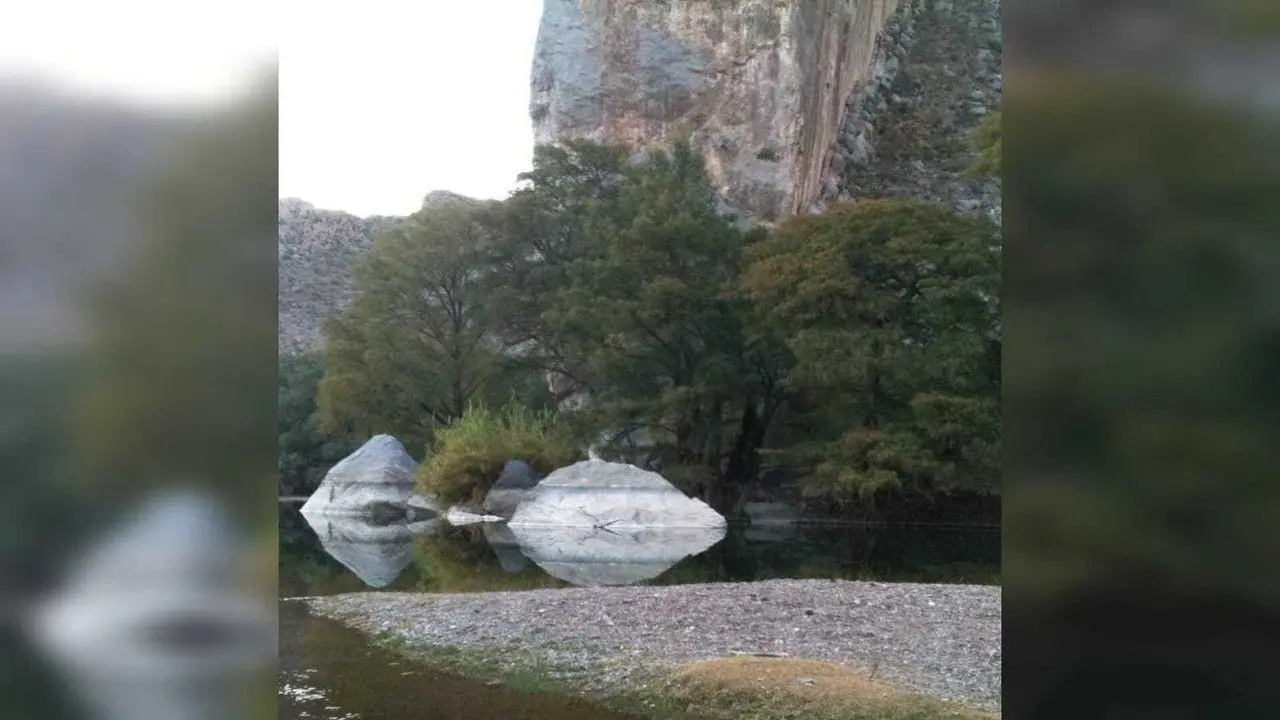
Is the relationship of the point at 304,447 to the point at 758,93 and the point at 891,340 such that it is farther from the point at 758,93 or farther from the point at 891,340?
the point at 891,340

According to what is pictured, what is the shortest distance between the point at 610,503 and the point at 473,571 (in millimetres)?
3437

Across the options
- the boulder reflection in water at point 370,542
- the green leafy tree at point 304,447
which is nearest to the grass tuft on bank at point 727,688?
the boulder reflection in water at point 370,542

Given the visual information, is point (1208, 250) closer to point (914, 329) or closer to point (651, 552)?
point (651, 552)

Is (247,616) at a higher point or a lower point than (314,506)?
higher

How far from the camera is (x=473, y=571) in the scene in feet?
32.8

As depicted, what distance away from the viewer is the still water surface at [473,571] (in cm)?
527

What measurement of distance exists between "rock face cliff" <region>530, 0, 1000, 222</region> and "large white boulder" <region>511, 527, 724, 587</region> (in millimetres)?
6987

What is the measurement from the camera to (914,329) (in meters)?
13.0

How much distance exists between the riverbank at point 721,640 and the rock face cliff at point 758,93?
10613 millimetres

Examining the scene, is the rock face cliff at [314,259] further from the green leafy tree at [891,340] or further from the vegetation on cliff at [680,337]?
the green leafy tree at [891,340]

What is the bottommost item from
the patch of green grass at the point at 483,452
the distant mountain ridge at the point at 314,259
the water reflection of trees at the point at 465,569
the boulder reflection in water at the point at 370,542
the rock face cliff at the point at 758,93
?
the boulder reflection in water at the point at 370,542

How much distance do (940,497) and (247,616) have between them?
12.7 m

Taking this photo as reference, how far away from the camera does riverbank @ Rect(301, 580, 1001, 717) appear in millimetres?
5504

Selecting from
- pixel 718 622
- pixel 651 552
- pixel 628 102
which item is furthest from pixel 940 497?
pixel 628 102
